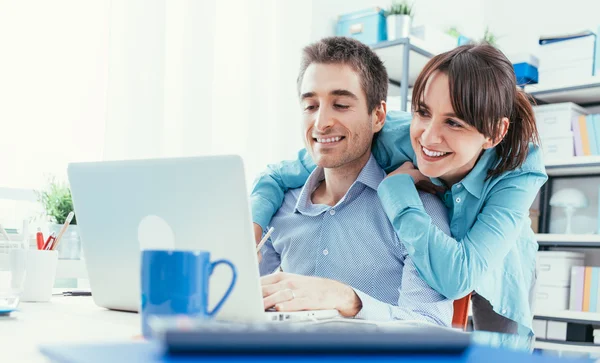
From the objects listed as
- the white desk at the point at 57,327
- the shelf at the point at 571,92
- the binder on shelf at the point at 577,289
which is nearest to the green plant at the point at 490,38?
the shelf at the point at 571,92

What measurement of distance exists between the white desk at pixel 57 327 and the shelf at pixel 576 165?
2.60 m

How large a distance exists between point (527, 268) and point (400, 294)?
0.48 metres

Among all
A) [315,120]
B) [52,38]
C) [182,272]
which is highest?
[52,38]

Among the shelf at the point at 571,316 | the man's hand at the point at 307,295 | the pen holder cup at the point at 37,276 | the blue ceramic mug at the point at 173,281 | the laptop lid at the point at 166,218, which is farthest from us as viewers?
the shelf at the point at 571,316

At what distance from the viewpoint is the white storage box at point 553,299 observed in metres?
3.15

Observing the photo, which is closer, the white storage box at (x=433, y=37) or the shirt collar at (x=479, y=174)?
the shirt collar at (x=479, y=174)

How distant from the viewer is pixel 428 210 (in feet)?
4.80

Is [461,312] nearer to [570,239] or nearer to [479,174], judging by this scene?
[479,174]

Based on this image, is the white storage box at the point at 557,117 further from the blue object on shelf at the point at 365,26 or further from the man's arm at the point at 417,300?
the man's arm at the point at 417,300

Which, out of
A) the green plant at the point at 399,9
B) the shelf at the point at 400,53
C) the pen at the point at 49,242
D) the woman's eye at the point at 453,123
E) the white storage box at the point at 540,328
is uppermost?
the green plant at the point at 399,9

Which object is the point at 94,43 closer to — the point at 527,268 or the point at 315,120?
the point at 315,120

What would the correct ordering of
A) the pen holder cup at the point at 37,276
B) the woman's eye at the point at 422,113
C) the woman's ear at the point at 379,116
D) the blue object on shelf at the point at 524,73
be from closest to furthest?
the pen holder cup at the point at 37,276 < the woman's eye at the point at 422,113 < the woman's ear at the point at 379,116 < the blue object on shelf at the point at 524,73

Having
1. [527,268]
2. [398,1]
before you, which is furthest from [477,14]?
[527,268]

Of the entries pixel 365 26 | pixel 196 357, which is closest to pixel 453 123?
pixel 196 357
